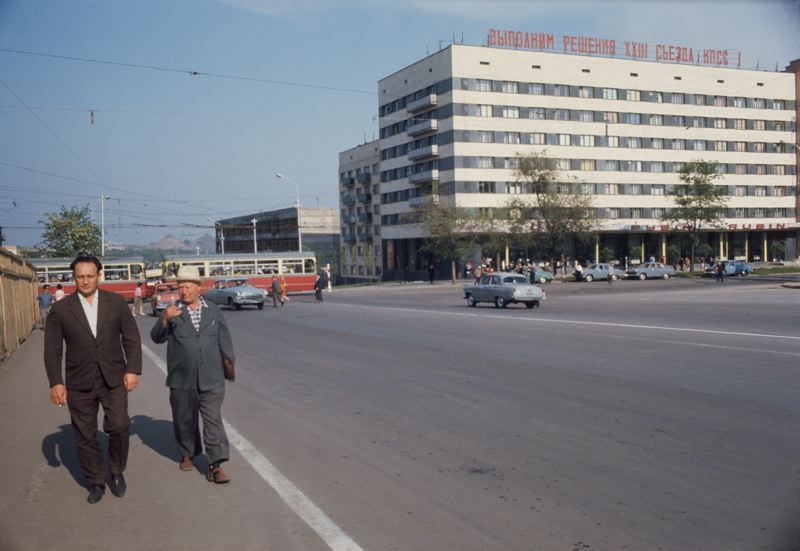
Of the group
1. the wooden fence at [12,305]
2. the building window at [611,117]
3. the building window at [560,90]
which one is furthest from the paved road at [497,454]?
the building window at [611,117]

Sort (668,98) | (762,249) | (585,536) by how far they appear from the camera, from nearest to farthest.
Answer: (585,536) → (668,98) → (762,249)

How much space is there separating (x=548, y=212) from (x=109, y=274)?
34817 mm

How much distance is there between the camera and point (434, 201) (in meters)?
71.2

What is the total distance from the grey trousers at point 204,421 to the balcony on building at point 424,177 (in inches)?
2988

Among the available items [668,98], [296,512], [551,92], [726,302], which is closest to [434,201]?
[551,92]

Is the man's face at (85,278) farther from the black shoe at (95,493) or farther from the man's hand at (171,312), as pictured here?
the black shoe at (95,493)

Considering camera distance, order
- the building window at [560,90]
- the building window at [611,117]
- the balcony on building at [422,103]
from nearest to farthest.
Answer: the balcony on building at [422,103] → the building window at [560,90] → the building window at [611,117]

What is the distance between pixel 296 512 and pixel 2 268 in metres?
14.9

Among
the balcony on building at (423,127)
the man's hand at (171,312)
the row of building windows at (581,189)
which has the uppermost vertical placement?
the balcony on building at (423,127)

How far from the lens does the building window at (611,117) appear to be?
86688mm

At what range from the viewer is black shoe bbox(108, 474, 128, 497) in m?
6.37

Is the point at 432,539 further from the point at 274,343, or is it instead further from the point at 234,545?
the point at 274,343

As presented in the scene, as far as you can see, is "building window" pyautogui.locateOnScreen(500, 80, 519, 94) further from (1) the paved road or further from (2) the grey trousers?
(2) the grey trousers

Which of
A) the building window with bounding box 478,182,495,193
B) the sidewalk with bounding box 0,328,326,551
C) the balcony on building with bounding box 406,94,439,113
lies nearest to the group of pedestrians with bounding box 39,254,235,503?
the sidewalk with bounding box 0,328,326,551
